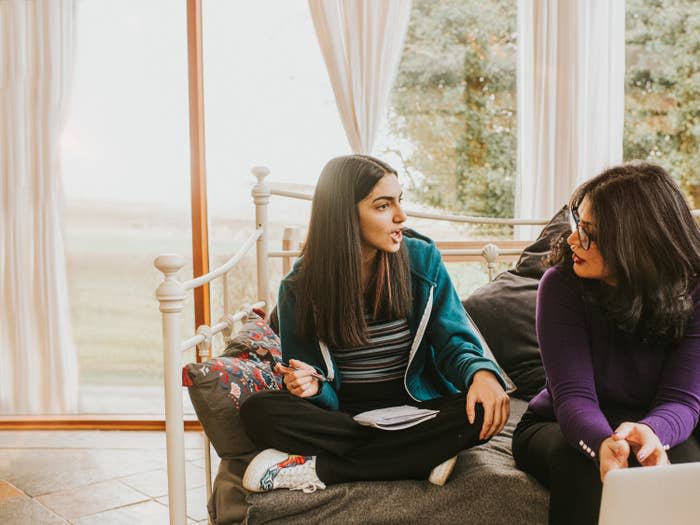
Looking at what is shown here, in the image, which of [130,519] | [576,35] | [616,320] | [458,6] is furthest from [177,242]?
[616,320]

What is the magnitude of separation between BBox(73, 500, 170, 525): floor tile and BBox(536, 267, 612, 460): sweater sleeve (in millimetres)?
1405

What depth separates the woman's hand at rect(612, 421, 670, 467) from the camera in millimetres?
1166

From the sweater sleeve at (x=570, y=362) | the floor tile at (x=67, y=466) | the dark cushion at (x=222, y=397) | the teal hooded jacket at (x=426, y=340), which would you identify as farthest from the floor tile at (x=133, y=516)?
the sweater sleeve at (x=570, y=362)

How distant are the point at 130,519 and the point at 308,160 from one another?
5.29ft

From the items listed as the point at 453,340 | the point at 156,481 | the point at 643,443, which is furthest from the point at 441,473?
the point at 156,481

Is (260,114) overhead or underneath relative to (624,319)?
overhead

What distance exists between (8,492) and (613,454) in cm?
210

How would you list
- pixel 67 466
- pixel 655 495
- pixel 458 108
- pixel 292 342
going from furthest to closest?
pixel 458 108 < pixel 67 466 < pixel 292 342 < pixel 655 495

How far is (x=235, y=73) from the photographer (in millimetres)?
3133

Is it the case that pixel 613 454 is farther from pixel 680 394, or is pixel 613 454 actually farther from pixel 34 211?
pixel 34 211

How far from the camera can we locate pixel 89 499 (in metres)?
2.43

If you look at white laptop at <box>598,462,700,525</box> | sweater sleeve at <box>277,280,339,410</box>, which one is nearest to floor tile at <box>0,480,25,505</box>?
sweater sleeve at <box>277,280,339,410</box>

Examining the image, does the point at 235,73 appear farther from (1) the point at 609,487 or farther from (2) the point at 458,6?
(1) the point at 609,487

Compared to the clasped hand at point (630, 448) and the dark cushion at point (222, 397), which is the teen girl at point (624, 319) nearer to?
the clasped hand at point (630, 448)
